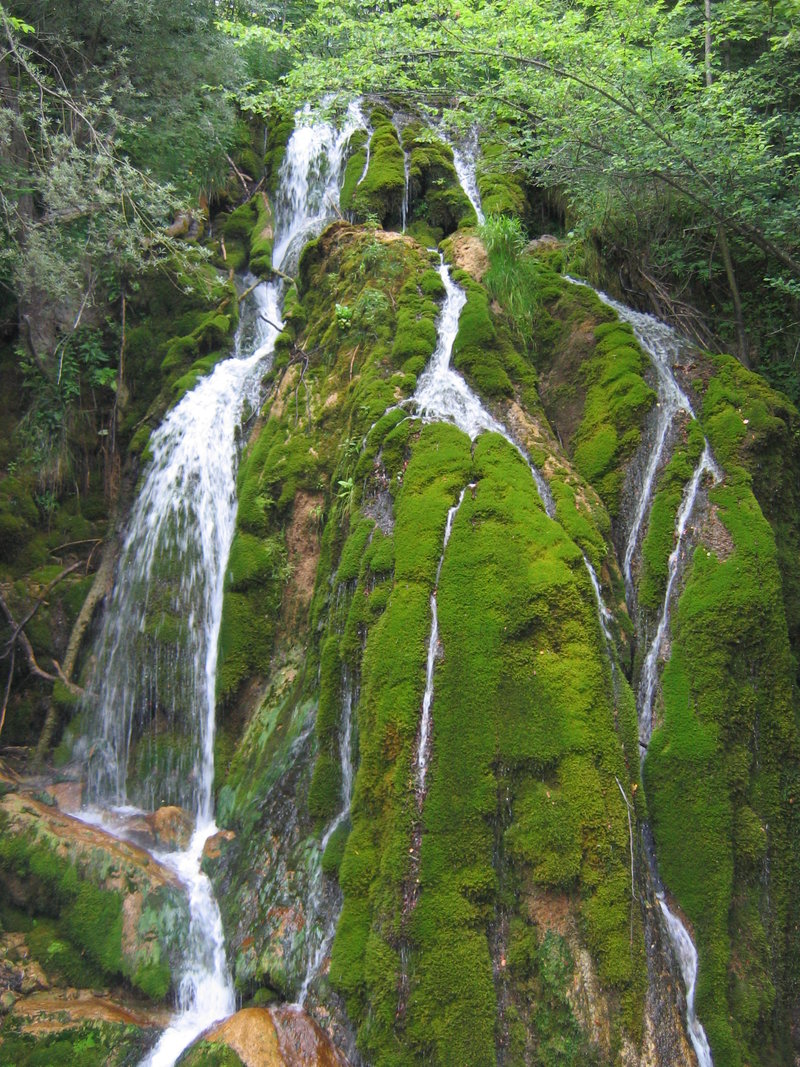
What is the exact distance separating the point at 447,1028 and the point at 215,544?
5215 mm

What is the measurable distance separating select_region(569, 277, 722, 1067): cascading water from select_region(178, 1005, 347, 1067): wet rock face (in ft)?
6.94

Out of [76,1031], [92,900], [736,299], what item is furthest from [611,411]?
[76,1031]

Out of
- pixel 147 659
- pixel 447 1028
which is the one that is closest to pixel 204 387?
pixel 147 659

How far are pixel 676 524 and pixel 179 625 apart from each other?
507cm

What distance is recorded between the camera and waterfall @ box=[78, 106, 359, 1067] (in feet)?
21.9

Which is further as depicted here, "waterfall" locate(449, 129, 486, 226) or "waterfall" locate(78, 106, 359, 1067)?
"waterfall" locate(449, 129, 486, 226)

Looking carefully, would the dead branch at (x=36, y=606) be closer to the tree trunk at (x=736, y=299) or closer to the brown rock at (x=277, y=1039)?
the brown rock at (x=277, y=1039)

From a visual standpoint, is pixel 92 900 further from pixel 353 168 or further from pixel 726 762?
pixel 353 168

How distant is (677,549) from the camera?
561 cm

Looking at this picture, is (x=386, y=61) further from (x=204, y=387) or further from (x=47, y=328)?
(x=47, y=328)

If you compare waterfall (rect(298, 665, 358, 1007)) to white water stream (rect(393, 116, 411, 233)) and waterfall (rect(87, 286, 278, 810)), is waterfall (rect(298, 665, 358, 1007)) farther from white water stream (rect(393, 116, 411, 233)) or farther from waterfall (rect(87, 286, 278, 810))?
white water stream (rect(393, 116, 411, 233))

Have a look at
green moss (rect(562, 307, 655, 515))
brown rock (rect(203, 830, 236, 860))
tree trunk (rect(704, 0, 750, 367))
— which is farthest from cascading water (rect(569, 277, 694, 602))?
brown rock (rect(203, 830, 236, 860))

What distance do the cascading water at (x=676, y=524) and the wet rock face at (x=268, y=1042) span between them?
6.94 ft

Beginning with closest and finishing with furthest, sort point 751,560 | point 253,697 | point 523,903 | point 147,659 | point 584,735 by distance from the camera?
1. point 523,903
2. point 584,735
3. point 751,560
4. point 253,697
5. point 147,659
